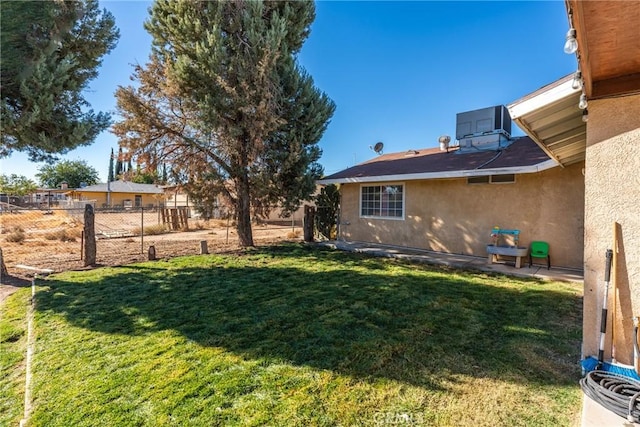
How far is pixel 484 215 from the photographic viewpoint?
28.3 ft

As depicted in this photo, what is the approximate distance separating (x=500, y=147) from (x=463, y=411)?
9.49 meters

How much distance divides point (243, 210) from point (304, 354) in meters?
8.11

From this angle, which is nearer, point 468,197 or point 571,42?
point 571,42

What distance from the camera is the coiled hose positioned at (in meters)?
2.17

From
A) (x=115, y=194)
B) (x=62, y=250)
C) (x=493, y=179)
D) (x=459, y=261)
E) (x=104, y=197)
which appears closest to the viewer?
(x=459, y=261)

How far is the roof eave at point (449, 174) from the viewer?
713 cm

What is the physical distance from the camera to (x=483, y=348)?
11.4 ft

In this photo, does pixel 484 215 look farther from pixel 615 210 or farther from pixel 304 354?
pixel 304 354

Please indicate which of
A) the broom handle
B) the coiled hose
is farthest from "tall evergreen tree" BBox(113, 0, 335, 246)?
the coiled hose

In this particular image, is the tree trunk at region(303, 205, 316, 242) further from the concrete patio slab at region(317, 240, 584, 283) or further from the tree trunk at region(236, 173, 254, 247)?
the tree trunk at region(236, 173, 254, 247)

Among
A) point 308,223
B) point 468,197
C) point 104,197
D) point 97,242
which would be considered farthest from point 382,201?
point 104,197

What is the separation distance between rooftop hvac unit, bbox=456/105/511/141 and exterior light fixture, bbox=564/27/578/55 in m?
9.00

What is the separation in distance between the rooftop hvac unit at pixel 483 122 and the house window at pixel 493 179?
7.98 ft

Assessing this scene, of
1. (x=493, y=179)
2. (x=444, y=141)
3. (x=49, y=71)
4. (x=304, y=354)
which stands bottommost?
(x=304, y=354)
